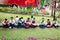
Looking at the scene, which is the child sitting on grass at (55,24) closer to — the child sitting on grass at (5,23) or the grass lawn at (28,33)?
the grass lawn at (28,33)

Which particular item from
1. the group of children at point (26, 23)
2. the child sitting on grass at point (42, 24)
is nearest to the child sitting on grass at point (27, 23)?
the group of children at point (26, 23)

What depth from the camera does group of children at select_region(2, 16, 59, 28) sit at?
6.14 ft

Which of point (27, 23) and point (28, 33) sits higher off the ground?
point (27, 23)

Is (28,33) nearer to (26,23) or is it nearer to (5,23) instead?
(26,23)

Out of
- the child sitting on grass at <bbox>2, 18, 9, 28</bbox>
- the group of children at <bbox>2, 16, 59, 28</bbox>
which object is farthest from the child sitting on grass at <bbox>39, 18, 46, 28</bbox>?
the child sitting on grass at <bbox>2, 18, 9, 28</bbox>

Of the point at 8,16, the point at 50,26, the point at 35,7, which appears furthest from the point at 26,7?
the point at 50,26

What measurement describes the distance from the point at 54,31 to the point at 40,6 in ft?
1.05

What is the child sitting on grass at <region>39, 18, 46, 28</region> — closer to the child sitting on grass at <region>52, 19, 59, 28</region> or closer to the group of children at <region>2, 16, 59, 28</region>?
the group of children at <region>2, 16, 59, 28</region>

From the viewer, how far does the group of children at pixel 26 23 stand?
1.87m

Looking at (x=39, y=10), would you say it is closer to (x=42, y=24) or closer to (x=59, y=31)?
(x=42, y=24)

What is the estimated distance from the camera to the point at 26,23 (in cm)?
188

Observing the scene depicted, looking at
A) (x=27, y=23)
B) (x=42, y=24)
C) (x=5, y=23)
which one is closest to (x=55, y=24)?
(x=42, y=24)

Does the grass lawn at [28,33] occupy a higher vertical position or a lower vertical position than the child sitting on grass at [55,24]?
lower

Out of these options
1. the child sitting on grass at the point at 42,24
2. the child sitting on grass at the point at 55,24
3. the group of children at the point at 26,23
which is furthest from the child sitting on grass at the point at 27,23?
the child sitting on grass at the point at 55,24
